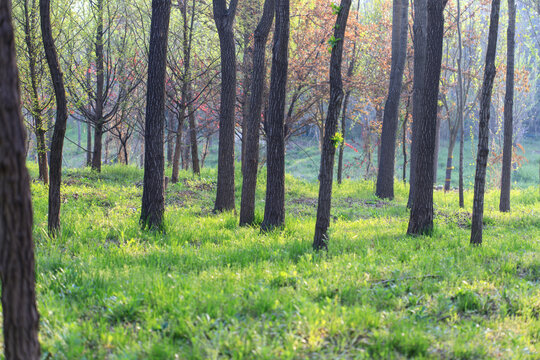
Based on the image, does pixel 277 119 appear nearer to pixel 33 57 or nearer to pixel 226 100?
pixel 226 100

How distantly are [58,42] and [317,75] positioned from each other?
29.3 feet

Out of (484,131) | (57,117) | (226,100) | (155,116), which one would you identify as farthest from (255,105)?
(484,131)

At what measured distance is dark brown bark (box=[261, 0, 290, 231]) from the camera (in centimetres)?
795

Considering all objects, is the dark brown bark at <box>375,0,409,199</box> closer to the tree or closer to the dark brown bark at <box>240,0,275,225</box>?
the dark brown bark at <box>240,0,275,225</box>

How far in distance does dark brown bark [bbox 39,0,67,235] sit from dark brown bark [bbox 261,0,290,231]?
Result: 356cm

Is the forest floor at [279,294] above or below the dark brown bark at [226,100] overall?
below

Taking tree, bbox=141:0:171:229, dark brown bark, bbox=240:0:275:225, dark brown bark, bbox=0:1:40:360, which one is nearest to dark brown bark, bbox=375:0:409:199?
dark brown bark, bbox=240:0:275:225

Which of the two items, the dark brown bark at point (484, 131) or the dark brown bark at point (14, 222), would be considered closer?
the dark brown bark at point (14, 222)

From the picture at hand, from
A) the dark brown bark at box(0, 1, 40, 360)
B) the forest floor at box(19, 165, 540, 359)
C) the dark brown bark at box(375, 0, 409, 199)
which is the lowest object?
the forest floor at box(19, 165, 540, 359)

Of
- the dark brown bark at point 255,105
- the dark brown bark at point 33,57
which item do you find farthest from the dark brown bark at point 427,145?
the dark brown bark at point 33,57

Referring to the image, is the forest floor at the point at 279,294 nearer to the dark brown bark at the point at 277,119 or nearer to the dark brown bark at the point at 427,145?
the dark brown bark at the point at 427,145

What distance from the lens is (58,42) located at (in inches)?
536

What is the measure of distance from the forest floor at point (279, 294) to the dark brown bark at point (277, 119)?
541mm

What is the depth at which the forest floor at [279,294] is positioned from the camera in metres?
3.56
